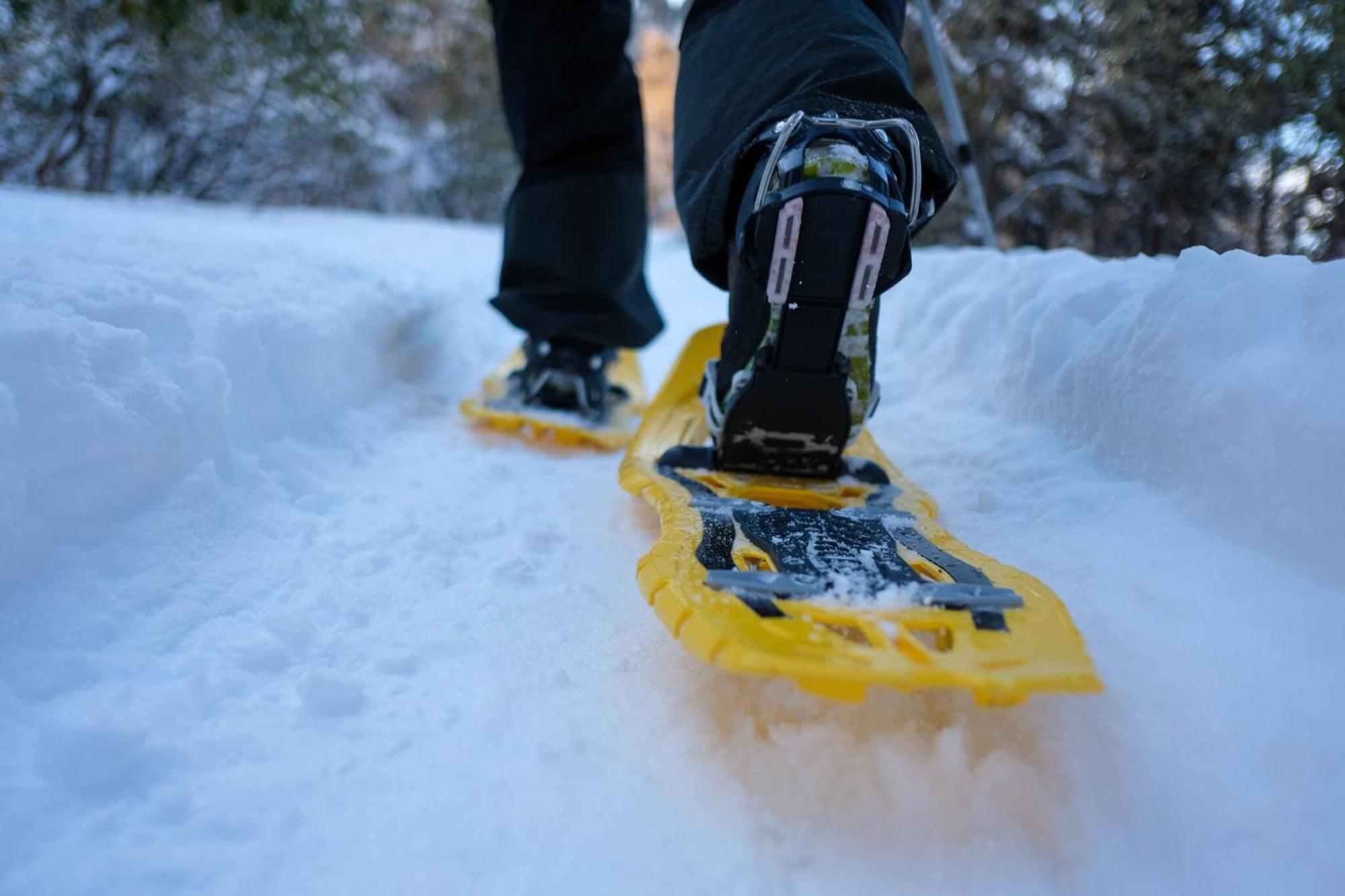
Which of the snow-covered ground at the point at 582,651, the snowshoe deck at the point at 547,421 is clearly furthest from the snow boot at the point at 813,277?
the snowshoe deck at the point at 547,421

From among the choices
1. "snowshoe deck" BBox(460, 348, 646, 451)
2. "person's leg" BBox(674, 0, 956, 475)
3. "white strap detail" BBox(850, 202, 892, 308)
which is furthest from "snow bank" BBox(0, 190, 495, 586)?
"white strap detail" BBox(850, 202, 892, 308)

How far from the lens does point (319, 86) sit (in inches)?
193

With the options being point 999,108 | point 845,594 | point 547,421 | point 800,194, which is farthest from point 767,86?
point 999,108

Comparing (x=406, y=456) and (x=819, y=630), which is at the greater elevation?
(x=819, y=630)

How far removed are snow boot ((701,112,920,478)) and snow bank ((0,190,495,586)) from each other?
0.83 meters

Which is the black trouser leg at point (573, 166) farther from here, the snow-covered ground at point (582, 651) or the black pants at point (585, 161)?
the snow-covered ground at point (582, 651)

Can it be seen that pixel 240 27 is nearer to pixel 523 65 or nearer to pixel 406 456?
pixel 523 65

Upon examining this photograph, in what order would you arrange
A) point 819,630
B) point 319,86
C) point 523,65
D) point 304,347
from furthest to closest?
point 319,86, point 523,65, point 304,347, point 819,630

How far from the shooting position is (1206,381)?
100 cm

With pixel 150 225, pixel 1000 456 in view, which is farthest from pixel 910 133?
pixel 150 225

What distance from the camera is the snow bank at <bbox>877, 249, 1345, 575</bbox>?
846mm

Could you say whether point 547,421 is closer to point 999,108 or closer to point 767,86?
point 767,86

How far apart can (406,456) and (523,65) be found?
924 mm

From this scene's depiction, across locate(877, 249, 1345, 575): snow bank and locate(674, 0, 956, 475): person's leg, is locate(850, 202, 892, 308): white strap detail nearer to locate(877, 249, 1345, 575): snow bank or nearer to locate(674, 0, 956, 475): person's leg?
locate(674, 0, 956, 475): person's leg
